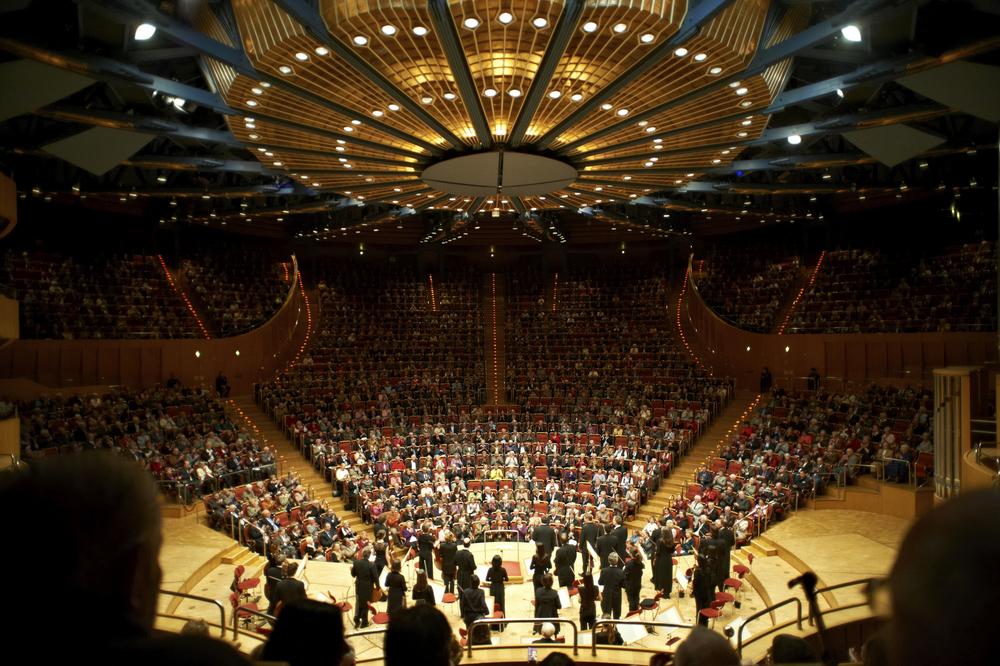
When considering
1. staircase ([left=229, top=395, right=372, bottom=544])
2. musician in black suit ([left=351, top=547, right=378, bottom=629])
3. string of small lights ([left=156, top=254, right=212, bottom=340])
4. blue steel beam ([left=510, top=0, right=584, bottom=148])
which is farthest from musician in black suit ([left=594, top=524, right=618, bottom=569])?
string of small lights ([left=156, top=254, right=212, bottom=340])

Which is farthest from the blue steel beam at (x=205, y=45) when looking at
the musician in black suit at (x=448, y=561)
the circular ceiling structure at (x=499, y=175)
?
the musician in black suit at (x=448, y=561)

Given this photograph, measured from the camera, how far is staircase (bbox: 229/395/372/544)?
16.9 meters

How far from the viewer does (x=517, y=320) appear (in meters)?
27.7

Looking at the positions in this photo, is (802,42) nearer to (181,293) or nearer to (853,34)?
(853,34)

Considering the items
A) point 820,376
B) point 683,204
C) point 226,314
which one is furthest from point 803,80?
point 226,314

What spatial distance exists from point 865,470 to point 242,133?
49.6 ft

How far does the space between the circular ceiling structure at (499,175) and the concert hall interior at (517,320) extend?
96mm

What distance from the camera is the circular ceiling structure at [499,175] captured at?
35.5 ft

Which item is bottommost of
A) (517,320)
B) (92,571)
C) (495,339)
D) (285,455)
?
(285,455)

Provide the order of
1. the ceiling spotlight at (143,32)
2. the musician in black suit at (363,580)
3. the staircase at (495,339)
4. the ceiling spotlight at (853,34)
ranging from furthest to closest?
1. the staircase at (495,339)
2. the musician in black suit at (363,580)
3. the ceiling spotlight at (853,34)
4. the ceiling spotlight at (143,32)

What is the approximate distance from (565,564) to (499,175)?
22.6ft

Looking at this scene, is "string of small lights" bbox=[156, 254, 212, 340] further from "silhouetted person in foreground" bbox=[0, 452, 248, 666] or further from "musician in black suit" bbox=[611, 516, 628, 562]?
"silhouetted person in foreground" bbox=[0, 452, 248, 666]

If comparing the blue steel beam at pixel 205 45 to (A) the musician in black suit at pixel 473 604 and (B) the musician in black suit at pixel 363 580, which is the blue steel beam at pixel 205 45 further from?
(A) the musician in black suit at pixel 473 604

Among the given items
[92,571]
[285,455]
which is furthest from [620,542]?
[92,571]
